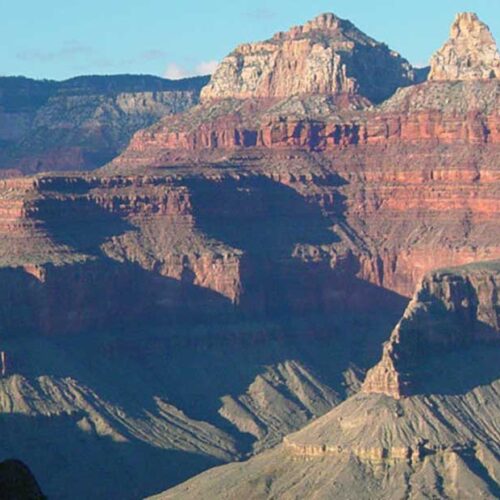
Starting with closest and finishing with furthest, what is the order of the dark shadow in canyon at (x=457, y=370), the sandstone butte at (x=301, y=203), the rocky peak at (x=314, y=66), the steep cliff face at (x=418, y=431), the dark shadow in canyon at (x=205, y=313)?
1. the steep cliff face at (x=418, y=431)
2. the dark shadow in canyon at (x=457, y=370)
3. the dark shadow in canyon at (x=205, y=313)
4. the sandstone butte at (x=301, y=203)
5. the rocky peak at (x=314, y=66)

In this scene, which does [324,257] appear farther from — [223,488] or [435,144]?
[223,488]

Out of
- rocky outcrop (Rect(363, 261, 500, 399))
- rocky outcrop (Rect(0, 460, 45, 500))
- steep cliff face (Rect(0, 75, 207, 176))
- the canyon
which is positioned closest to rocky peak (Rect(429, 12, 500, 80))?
the canyon

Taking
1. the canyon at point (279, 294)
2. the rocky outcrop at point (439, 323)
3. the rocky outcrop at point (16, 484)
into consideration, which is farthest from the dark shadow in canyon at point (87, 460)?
the rocky outcrop at point (16, 484)

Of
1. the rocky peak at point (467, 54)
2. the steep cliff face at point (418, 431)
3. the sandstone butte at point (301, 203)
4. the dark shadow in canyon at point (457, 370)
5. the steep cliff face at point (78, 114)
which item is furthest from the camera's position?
the steep cliff face at point (78, 114)

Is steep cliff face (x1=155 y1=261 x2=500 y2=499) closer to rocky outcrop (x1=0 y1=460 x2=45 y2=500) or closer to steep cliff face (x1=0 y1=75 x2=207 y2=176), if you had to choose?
→ rocky outcrop (x1=0 y1=460 x2=45 y2=500)

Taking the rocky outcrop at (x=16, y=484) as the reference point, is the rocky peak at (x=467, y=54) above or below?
above

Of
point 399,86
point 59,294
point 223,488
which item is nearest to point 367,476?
point 223,488

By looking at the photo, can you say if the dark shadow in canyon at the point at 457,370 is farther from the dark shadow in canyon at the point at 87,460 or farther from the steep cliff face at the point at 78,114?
the steep cliff face at the point at 78,114

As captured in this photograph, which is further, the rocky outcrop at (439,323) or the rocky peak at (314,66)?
the rocky peak at (314,66)
